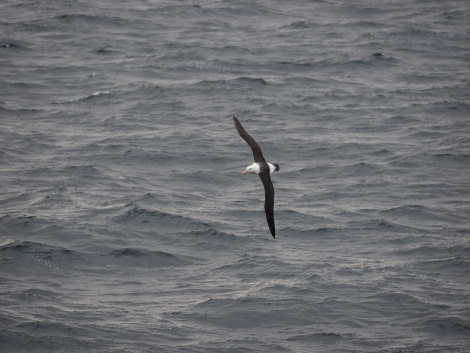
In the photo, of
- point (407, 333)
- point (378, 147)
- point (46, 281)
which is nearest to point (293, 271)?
point (407, 333)

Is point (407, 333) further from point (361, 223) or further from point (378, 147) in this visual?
point (378, 147)

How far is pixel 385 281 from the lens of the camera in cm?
2450

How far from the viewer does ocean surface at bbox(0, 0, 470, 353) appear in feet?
75.8

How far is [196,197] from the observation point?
94.5 ft

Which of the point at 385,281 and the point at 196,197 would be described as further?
the point at 196,197

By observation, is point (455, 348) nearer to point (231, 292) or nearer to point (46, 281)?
point (231, 292)

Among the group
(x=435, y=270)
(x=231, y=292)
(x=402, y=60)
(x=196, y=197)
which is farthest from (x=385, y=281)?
(x=402, y=60)

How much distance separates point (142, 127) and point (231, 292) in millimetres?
11335

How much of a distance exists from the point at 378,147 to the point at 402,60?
33.4ft

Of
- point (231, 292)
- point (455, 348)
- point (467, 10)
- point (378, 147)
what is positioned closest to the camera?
point (455, 348)

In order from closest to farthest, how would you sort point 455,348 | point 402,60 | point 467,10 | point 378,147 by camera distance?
point 455,348, point 378,147, point 402,60, point 467,10

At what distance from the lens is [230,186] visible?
96.5ft

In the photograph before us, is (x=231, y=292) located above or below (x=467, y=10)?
below

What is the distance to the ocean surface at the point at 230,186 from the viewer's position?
2309 cm
